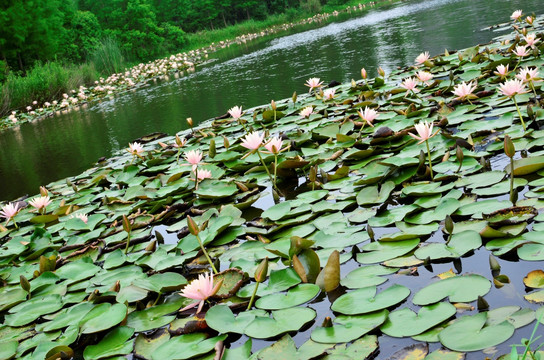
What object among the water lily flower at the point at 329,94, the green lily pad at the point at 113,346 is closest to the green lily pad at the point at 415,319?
the green lily pad at the point at 113,346

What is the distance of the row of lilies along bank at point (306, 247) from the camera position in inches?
47.4

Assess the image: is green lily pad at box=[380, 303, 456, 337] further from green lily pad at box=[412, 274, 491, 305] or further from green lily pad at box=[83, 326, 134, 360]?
green lily pad at box=[83, 326, 134, 360]

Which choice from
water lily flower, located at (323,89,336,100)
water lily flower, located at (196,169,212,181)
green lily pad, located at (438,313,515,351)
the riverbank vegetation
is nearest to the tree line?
the riverbank vegetation

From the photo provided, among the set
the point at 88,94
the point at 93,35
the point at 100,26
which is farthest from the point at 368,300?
the point at 100,26

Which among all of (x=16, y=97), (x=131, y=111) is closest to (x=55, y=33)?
(x=16, y=97)

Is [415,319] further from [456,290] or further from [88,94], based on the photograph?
[88,94]

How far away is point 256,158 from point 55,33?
16980mm

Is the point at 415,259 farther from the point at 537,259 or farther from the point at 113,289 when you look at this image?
the point at 113,289

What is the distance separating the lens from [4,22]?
13.7 meters

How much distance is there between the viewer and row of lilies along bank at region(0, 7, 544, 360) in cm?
120

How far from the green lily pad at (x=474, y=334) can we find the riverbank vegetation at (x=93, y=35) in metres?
11.2

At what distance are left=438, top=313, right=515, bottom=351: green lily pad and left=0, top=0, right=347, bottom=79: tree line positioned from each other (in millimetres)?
14853

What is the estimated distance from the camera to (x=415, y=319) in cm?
115

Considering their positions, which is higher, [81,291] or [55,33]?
[55,33]
